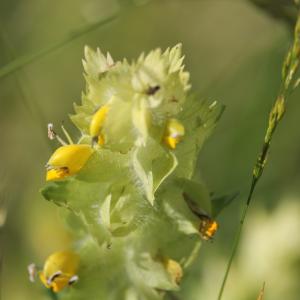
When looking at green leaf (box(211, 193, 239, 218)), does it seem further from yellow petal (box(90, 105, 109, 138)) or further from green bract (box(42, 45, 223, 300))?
yellow petal (box(90, 105, 109, 138))

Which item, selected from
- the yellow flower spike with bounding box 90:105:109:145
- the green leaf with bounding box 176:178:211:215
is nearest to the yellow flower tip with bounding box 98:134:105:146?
the yellow flower spike with bounding box 90:105:109:145

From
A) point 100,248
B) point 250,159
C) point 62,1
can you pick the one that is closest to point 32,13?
point 62,1

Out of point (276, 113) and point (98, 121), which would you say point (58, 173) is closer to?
point (98, 121)

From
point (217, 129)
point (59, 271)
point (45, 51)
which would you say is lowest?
point (217, 129)

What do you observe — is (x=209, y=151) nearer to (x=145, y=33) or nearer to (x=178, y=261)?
(x=145, y=33)

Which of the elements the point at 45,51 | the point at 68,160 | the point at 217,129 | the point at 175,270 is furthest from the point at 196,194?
the point at 217,129
